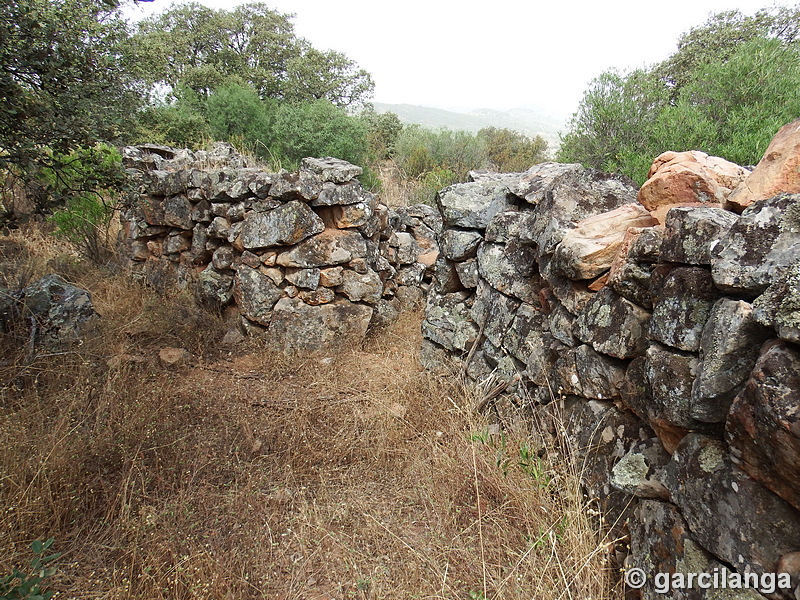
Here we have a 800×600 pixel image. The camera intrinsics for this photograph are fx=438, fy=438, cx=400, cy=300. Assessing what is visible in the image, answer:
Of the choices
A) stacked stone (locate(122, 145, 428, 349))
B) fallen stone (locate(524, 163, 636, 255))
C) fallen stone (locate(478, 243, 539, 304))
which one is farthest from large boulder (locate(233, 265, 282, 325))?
fallen stone (locate(524, 163, 636, 255))

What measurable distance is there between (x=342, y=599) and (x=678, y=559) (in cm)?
150

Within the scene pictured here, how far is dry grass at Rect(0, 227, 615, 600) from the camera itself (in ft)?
7.03

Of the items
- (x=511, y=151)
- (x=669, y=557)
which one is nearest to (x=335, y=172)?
(x=669, y=557)

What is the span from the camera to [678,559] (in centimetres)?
168

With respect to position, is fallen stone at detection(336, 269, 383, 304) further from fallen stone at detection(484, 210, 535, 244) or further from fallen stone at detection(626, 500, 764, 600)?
fallen stone at detection(626, 500, 764, 600)

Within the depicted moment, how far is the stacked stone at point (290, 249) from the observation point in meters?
5.25

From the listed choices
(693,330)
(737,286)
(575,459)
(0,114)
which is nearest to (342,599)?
(575,459)

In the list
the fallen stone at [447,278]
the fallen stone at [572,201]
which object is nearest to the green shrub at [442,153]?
the fallen stone at [447,278]

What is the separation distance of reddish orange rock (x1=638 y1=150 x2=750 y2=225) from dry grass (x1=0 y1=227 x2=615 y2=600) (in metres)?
1.58

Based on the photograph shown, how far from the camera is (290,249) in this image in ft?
17.4

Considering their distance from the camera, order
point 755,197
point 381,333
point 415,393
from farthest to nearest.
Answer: point 381,333, point 415,393, point 755,197

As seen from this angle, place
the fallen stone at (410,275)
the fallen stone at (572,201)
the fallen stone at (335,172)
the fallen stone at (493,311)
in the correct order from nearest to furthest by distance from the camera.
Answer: the fallen stone at (572,201)
the fallen stone at (493,311)
the fallen stone at (335,172)
the fallen stone at (410,275)

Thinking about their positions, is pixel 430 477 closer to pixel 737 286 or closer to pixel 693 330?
pixel 693 330

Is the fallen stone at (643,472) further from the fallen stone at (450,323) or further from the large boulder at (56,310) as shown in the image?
the large boulder at (56,310)
